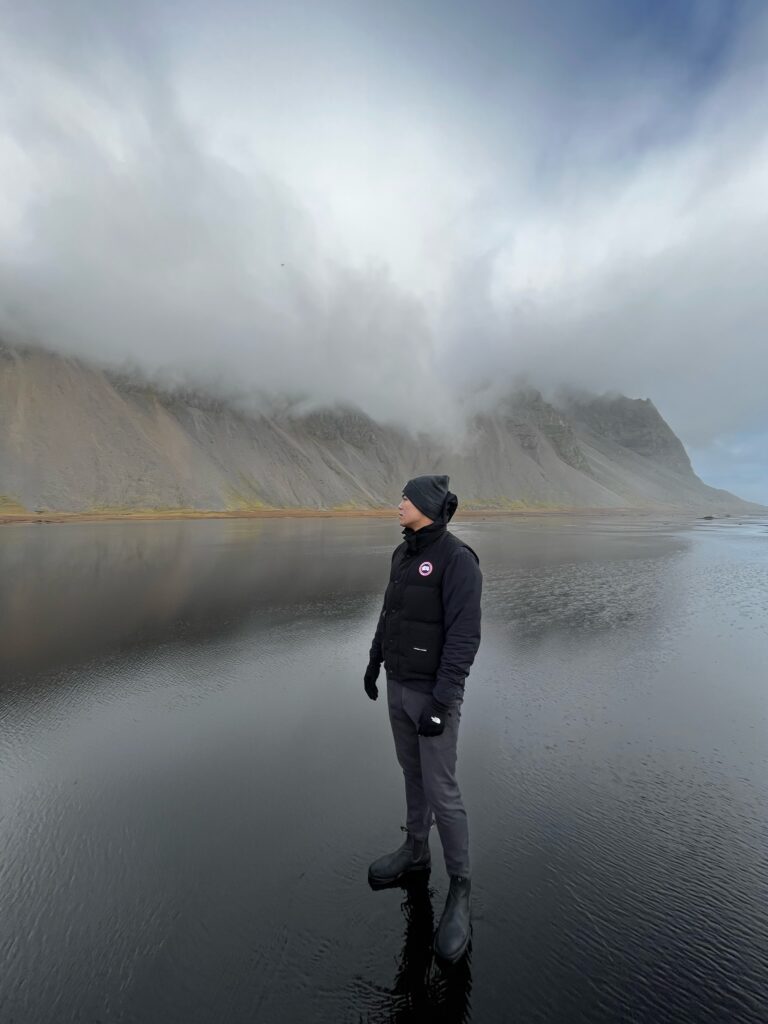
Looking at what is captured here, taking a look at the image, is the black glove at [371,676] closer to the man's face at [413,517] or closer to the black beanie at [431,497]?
the man's face at [413,517]

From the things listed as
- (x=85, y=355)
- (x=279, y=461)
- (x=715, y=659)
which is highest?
(x=85, y=355)

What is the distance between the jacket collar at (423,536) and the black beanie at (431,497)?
60 mm

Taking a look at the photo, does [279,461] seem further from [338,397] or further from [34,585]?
[34,585]

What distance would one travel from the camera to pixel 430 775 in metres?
3.85

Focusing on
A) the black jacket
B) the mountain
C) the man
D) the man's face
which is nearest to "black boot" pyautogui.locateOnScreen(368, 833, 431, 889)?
the man

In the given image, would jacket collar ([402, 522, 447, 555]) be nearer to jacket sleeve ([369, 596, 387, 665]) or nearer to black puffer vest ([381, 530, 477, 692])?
black puffer vest ([381, 530, 477, 692])

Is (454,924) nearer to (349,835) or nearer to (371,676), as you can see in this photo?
(349,835)

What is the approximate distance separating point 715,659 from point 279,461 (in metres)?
117

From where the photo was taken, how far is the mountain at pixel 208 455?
8562 centimetres

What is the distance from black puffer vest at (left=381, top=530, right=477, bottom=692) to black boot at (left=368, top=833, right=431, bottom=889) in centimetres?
144

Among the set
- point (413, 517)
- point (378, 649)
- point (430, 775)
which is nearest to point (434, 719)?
point (430, 775)

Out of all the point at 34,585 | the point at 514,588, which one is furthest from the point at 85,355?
the point at 514,588

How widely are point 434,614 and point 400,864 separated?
2118 mm

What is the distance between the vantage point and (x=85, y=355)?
112875mm
